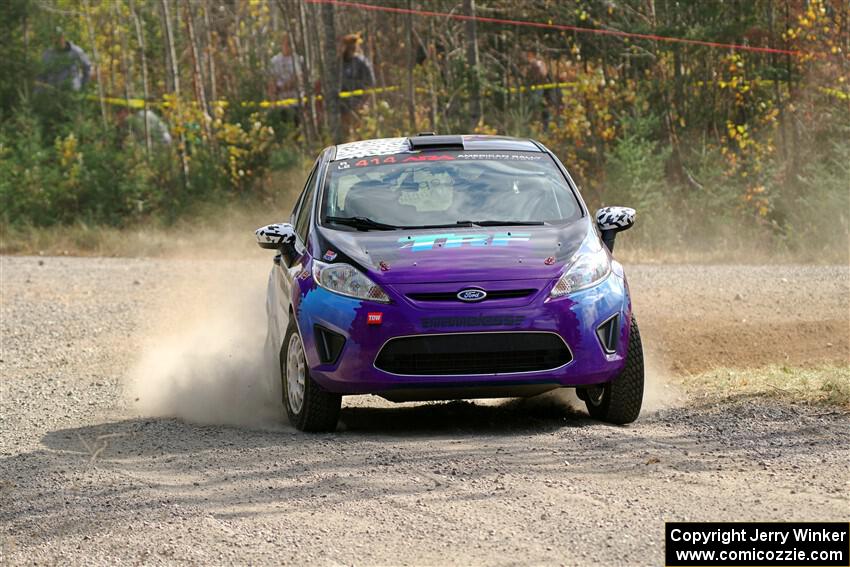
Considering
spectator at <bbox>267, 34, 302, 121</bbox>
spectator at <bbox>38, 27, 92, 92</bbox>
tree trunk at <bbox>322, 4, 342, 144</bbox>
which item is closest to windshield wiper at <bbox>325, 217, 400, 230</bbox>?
tree trunk at <bbox>322, 4, 342, 144</bbox>

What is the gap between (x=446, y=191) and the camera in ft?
29.9

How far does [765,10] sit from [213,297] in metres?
12.3

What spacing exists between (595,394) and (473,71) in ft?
55.9

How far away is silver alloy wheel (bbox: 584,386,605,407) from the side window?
1.95m

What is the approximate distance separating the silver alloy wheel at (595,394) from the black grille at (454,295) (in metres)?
0.88

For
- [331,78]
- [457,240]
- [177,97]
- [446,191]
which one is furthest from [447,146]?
[177,97]

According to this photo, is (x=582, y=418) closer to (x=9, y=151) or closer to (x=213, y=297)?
(x=213, y=297)

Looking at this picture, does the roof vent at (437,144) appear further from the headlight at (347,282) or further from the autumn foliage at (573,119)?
Result: the autumn foliage at (573,119)

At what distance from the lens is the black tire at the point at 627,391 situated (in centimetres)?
828

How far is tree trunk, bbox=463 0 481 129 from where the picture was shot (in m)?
24.7

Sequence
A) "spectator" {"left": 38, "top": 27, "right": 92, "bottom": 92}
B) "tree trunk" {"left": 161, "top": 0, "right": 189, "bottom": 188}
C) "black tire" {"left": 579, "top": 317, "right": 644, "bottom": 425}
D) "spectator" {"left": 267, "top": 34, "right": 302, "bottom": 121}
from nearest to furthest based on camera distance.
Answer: "black tire" {"left": 579, "top": 317, "right": 644, "bottom": 425}, "tree trunk" {"left": 161, "top": 0, "right": 189, "bottom": 188}, "spectator" {"left": 38, "top": 27, "right": 92, "bottom": 92}, "spectator" {"left": 267, "top": 34, "right": 302, "bottom": 121}

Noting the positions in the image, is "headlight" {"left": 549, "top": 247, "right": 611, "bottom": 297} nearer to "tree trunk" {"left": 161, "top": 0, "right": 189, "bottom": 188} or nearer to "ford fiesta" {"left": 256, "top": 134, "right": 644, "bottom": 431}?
"ford fiesta" {"left": 256, "top": 134, "right": 644, "bottom": 431}

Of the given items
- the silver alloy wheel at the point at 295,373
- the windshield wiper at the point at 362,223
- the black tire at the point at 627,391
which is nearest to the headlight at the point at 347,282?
the silver alloy wheel at the point at 295,373

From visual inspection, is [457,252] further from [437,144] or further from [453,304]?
[437,144]
